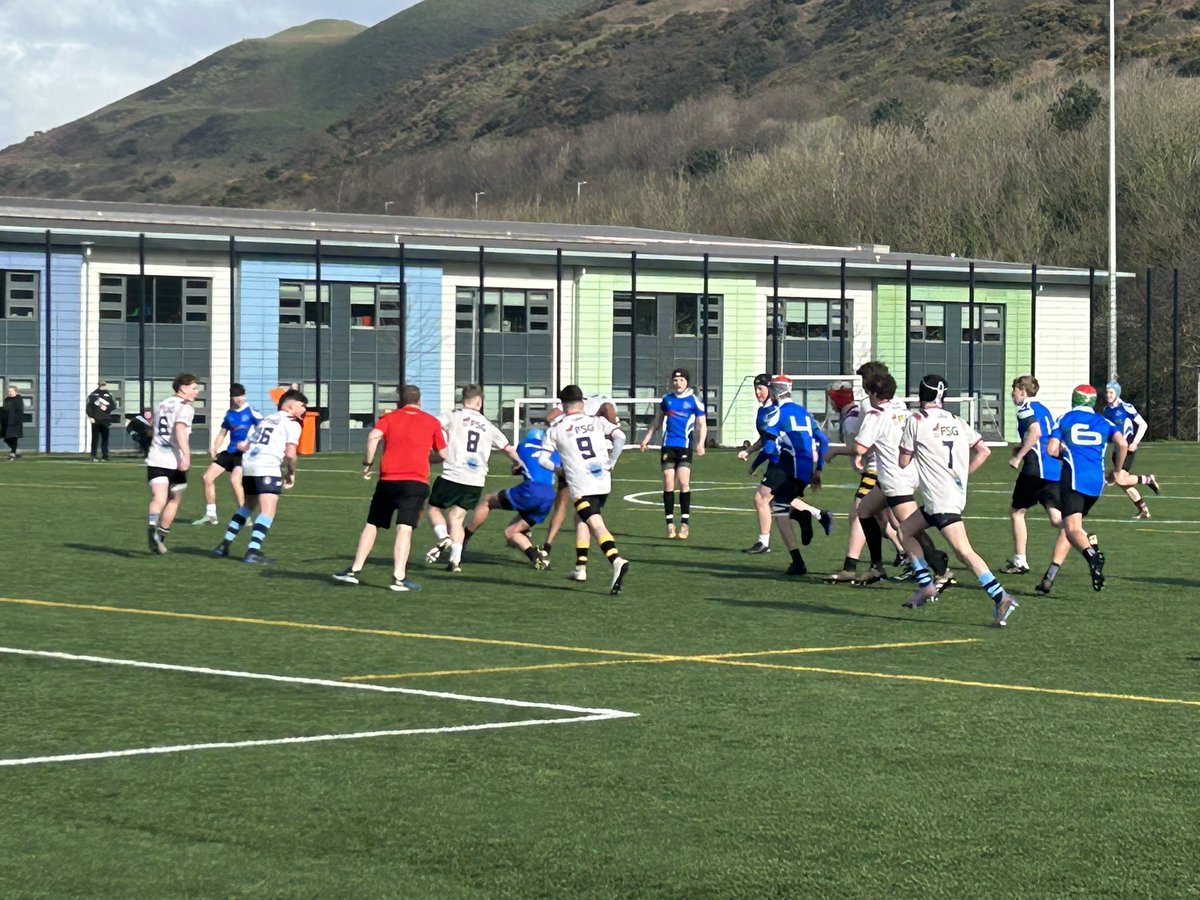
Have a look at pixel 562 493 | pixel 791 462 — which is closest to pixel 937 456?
pixel 791 462

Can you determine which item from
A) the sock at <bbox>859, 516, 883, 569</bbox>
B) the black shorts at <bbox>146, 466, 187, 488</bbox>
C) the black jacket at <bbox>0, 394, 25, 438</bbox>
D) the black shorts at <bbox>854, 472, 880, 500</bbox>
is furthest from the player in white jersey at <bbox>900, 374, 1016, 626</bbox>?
the black jacket at <bbox>0, 394, 25, 438</bbox>

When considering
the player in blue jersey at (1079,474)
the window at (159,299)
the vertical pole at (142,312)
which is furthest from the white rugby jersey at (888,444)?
the window at (159,299)

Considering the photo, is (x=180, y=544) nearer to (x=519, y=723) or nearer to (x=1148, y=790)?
(x=519, y=723)

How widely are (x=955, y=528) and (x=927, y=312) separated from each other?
165 feet

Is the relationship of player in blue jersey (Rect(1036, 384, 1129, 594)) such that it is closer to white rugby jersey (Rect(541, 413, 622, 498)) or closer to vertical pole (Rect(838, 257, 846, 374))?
white rugby jersey (Rect(541, 413, 622, 498))

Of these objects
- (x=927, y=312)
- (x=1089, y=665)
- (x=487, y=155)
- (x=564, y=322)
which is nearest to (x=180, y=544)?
(x=1089, y=665)

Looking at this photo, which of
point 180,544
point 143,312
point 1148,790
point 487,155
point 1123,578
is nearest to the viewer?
point 1148,790

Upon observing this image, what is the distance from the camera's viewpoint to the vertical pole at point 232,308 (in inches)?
2014

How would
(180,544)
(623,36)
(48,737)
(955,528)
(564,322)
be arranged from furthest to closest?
(623,36)
(564,322)
(180,544)
(955,528)
(48,737)

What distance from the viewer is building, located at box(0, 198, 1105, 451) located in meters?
53.7

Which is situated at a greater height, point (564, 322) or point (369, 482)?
point (564, 322)

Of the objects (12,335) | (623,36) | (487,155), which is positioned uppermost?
(623,36)

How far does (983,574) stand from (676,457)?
921cm

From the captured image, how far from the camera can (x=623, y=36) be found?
172000 millimetres
